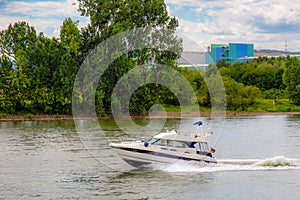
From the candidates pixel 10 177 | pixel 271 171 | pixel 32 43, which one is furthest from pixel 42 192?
pixel 32 43

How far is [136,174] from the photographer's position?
32031 mm

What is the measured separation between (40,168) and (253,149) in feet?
55.3

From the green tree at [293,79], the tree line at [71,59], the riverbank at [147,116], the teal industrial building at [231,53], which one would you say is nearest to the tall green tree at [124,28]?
the tree line at [71,59]

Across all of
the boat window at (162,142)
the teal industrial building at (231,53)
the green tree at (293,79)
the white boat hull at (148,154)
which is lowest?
the white boat hull at (148,154)

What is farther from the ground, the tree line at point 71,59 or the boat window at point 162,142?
the tree line at point 71,59

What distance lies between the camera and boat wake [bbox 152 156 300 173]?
32.7m

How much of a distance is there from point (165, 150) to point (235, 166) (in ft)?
15.1

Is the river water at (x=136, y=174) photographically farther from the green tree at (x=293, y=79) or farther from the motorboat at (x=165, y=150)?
the green tree at (x=293, y=79)

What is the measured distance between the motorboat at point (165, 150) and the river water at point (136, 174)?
1.67ft

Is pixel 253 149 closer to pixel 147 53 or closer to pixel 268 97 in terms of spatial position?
pixel 147 53

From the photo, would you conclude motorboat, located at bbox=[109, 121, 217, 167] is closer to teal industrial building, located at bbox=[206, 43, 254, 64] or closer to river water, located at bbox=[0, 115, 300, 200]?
river water, located at bbox=[0, 115, 300, 200]

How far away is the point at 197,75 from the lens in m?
98.2

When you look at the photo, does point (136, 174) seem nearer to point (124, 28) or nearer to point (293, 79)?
point (124, 28)

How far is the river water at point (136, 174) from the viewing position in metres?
27.4
